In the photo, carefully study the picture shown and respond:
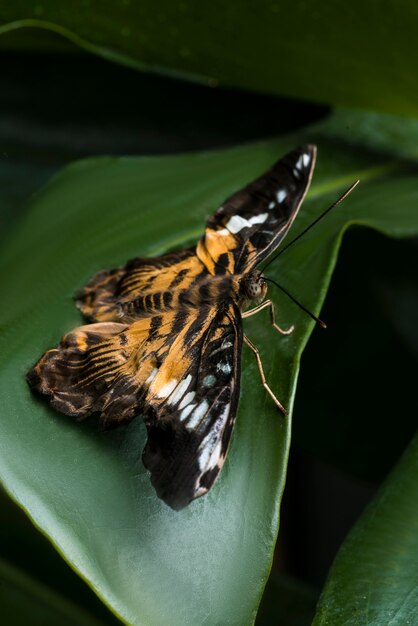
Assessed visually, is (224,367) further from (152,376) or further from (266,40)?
(266,40)

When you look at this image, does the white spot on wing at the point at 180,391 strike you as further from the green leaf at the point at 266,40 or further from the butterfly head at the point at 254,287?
the green leaf at the point at 266,40

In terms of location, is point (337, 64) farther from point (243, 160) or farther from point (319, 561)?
point (319, 561)

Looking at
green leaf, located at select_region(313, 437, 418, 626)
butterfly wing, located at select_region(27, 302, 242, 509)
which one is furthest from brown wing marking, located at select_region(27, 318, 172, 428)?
green leaf, located at select_region(313, 437, 418, 626)

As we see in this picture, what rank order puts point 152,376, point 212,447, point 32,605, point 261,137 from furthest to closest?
point 261,137 < point 32,605 < point 152,376 < point 212,447

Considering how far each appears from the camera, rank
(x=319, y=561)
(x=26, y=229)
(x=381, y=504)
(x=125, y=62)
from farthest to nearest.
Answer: (x=319, y=561) → (x=125, y=62) → (x=26, y=229) → (x=381, y=504)

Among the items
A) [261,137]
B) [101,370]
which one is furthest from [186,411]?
[261,137]

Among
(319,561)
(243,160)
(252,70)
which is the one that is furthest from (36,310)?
(319,561)
